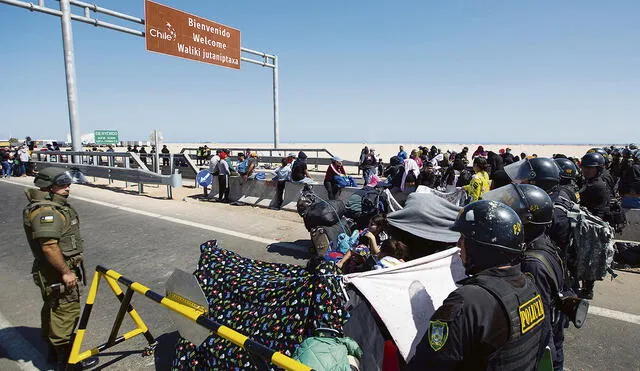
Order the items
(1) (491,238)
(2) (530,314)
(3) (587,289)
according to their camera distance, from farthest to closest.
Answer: (3) (587,289), (1) (491,238), (2) (530,314)

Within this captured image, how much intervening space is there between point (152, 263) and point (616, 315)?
7.16m

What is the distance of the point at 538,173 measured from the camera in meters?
4.33

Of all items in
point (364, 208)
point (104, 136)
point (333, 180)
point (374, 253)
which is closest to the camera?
point (374, 253)

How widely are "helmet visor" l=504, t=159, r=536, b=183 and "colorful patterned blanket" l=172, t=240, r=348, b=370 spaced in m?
2.90

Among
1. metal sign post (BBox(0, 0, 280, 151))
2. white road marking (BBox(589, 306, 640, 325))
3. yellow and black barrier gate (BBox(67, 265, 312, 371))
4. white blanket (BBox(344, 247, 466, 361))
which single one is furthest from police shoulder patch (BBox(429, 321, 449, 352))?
metal sign post (BBox(0, 0, 280, 151))

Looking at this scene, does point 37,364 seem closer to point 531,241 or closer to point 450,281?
point 450,281

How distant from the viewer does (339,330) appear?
261 cm

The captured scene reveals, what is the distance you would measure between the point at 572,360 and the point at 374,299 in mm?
2613

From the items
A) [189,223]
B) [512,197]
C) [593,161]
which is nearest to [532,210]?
[512,197]

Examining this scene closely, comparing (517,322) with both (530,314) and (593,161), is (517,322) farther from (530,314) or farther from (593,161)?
(593,161)

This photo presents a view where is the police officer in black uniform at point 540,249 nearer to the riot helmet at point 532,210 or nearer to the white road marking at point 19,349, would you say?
the riot helmet at point 532,210

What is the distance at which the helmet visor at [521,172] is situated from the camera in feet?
14.3

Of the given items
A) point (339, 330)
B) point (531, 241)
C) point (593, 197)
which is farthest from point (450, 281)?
point (593, 197)

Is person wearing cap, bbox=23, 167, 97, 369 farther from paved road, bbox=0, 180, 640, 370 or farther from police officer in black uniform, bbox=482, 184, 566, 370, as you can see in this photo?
police officer in black uniform, bbox=482, 184, 566, 370
